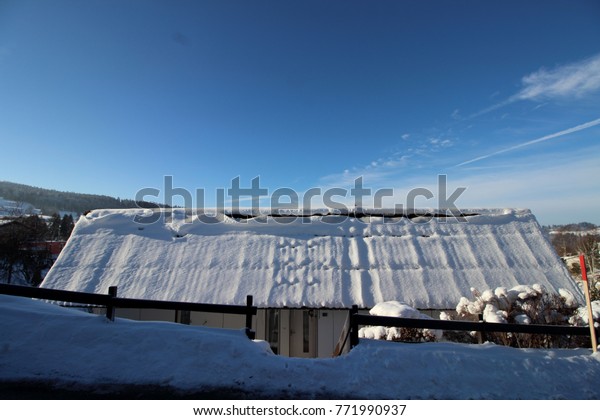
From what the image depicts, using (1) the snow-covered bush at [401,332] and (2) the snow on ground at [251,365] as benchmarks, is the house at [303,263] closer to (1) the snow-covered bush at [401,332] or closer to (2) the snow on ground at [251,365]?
(1) the snow-covered bush at [401,332]

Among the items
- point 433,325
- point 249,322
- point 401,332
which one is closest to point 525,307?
point 401,332

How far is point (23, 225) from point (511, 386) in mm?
46553

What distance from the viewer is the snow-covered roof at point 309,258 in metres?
11.4

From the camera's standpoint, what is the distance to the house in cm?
1128

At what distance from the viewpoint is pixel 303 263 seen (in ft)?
41.5

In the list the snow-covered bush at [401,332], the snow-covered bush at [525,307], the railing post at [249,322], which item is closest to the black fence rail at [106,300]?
the railing post at [249,322]

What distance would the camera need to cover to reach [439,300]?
1095cm

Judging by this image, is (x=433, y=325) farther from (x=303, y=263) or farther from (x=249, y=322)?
(x=303, y=263)

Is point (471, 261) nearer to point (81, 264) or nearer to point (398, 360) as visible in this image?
point (398, 360)

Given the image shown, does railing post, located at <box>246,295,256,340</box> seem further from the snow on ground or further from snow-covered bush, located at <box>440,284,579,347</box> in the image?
snow-covered bush, located at <box>440,284,579,347</box>

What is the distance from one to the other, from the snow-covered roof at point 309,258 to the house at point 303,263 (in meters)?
0.04

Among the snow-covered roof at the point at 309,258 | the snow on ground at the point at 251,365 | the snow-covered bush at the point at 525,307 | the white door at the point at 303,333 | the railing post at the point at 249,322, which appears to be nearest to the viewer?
the snow on ground at the point at 251,365

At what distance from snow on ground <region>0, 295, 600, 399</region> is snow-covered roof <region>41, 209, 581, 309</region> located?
616cm
